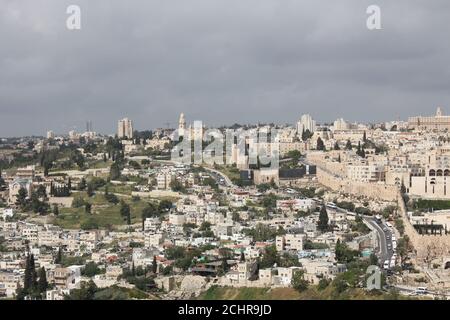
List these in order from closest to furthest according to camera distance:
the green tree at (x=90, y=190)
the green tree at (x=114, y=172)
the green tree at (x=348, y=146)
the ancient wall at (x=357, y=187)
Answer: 1. the ancient wall at (x=357, y=187)
2. the green tree at (x=90, y=190)
3. the green tree at (x=114, y=172)
4. the green tree at (x=348, y=146)

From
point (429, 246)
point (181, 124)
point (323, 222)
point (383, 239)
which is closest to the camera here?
point (429, 246)

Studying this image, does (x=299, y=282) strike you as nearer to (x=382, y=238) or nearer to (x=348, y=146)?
(x=382, y=238)

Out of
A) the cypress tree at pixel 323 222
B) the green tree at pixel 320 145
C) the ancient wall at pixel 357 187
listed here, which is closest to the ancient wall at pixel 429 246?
the cypress tree at pixel 323 222

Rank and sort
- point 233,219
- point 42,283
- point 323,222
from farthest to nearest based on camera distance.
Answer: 1. point 233,219
2. point 323,222
3. point 42,283

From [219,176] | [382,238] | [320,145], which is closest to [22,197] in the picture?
[219,176]

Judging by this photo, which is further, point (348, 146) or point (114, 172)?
point (348, 146)

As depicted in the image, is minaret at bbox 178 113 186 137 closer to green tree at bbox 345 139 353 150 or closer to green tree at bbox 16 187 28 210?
green tree at bbox 345 139 353 150

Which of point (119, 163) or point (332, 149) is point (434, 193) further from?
point (119, 163)

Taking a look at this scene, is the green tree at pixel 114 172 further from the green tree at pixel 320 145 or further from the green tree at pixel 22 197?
the green tree at pixel 320 145
